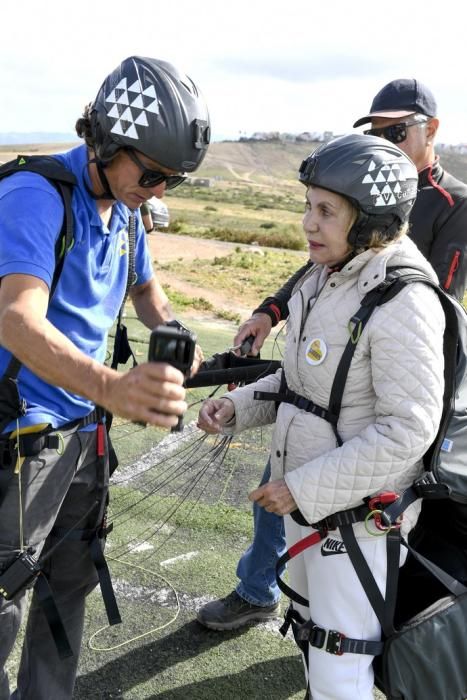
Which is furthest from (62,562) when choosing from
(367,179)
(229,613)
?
(367,179)

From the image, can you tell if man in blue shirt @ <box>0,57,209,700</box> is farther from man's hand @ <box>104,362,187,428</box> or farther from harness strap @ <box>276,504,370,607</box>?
harness strap @ <box>276,504,370,607</box>

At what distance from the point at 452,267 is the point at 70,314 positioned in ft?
7.35

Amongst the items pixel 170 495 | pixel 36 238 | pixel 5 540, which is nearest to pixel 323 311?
pixel 36 238

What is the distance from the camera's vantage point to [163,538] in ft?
15.9

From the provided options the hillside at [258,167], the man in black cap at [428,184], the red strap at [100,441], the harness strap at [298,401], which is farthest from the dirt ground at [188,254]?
the hillside at [258,167]

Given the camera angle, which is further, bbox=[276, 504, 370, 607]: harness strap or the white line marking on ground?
the white line marking on ground

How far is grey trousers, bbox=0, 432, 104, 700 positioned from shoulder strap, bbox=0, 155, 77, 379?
0.54 meters

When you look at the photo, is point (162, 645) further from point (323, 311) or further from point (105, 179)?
point (105, 179)

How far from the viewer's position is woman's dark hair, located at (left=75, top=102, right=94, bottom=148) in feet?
9.33

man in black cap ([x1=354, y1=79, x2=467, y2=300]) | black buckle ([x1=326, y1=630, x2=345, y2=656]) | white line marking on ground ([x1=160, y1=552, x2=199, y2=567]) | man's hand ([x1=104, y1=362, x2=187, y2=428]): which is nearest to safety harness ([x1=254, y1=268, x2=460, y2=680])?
black buckle ([x1=326, y1=630, x2=345, y2=656])

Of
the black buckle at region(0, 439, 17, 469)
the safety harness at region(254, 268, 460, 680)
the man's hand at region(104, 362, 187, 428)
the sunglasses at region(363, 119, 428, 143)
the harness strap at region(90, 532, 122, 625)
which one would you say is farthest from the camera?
the sunglasses at region(363, 119, 428, 143)

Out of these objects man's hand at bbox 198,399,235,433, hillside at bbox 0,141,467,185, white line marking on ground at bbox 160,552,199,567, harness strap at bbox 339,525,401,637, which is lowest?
hillside at bbox 0,141,467,185

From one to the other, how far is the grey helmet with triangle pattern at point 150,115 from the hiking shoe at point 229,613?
2423 mm

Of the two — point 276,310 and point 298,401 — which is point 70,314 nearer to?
point 298,401
